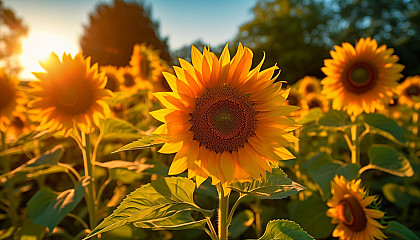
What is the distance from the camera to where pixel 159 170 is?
6.80 ft

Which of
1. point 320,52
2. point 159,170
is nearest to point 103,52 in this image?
point 320,52

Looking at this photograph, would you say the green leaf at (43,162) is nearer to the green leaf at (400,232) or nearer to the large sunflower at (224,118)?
the large sunflower at (224,118)

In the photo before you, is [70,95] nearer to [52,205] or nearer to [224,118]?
[52,205]

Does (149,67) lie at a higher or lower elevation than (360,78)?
higher

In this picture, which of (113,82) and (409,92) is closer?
(113,82)

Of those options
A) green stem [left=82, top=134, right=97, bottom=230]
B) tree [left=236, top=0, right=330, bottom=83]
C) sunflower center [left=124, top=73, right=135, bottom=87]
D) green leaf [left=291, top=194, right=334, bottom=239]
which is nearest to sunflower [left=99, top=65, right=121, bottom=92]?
sunflower center [left=124, top=73, right=135, bottom=87]

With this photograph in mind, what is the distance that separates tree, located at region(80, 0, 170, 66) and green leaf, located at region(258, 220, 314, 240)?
2435cm

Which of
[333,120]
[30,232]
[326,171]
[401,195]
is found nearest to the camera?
[30,232]

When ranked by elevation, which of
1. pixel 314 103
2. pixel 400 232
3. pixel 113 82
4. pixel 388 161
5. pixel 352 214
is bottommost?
pixel 400 232

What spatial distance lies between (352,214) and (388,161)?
0.68 meters

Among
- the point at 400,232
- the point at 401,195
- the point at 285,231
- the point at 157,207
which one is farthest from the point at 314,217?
the point at 401,195

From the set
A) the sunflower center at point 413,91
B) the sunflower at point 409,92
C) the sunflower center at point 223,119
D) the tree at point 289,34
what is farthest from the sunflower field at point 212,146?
the tree at point 289,34

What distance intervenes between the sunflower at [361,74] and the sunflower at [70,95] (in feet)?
6.35

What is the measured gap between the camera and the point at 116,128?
2.27 metres
